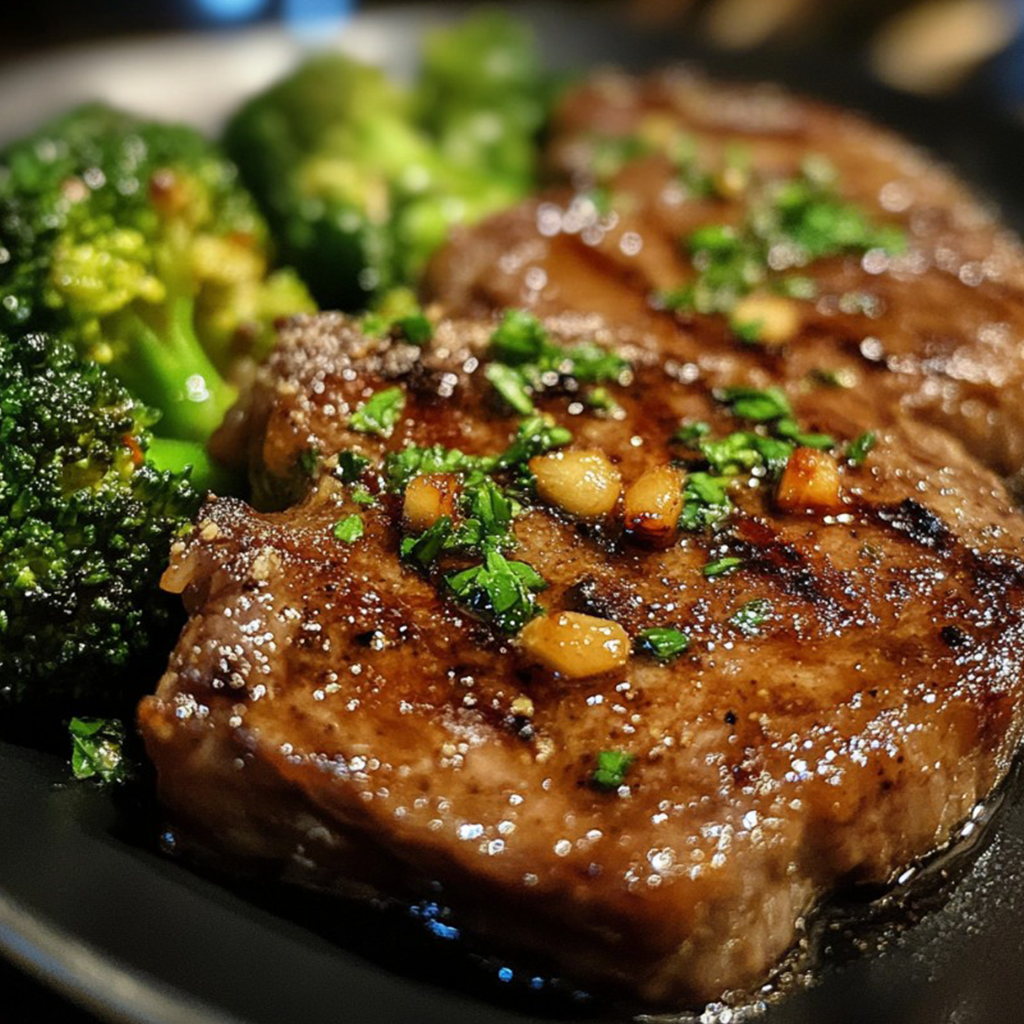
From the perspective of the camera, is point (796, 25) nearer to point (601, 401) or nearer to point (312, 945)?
point (601, 401)

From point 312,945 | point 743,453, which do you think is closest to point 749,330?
point 743,453

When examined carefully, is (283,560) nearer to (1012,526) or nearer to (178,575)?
(178,575)

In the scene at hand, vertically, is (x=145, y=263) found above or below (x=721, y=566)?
above

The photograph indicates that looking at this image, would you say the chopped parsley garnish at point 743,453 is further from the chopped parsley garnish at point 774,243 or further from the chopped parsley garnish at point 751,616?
the chopped parsley garnish at point 774,243

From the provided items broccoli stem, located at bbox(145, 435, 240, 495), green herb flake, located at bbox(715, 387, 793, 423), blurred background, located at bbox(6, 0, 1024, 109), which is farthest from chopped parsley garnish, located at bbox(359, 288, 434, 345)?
blurred background, located at bbox(6, 0, 1024, 109)

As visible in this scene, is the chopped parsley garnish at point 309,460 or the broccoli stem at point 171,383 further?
the broccoli stem at point 171,383

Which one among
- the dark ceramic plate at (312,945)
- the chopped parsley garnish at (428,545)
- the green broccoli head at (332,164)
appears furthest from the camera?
the green broccoli head at (332,164)

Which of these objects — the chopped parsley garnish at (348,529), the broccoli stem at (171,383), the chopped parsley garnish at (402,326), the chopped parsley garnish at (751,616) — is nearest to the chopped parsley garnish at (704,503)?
the chopped parsley garnish at (751,616)
